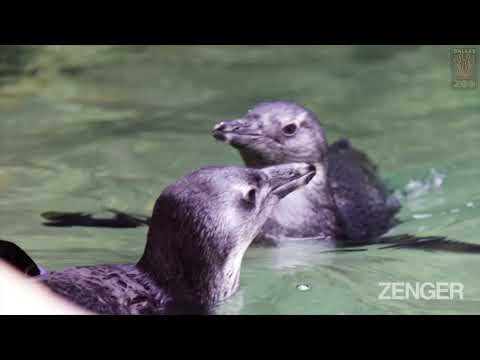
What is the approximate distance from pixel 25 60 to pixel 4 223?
2059mm

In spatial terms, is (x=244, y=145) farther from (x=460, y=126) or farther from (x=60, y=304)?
(x=460, y=126)

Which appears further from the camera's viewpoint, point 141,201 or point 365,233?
point 141,201

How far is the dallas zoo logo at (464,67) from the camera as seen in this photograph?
8.45m

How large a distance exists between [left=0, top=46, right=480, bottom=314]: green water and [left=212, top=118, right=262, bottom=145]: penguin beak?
2.80 ft

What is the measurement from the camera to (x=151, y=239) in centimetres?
618

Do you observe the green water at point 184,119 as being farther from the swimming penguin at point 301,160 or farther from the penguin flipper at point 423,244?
the swimming penguin at point 301,160

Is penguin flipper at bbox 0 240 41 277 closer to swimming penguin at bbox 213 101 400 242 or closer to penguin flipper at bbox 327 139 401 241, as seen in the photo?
swimming penguin at bbox 213 101 400 242

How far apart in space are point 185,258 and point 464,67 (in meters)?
3.55

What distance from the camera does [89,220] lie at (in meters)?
8.12

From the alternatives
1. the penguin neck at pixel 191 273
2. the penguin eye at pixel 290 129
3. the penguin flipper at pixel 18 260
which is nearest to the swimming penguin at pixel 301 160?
the penguin eye at pixel 290 129

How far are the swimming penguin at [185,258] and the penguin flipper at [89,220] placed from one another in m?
1.75

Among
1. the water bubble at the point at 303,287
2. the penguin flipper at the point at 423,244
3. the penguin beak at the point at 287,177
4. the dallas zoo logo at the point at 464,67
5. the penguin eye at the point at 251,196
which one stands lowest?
the water bubble at the point at 303,287

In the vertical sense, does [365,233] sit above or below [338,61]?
below

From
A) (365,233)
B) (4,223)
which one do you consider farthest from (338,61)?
(4,223)
